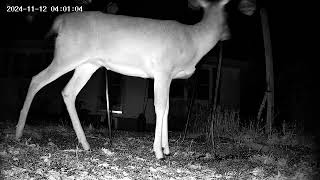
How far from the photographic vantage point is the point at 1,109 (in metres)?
18.6

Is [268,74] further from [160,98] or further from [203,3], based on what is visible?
[160,98]

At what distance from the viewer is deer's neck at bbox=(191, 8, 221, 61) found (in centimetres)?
568

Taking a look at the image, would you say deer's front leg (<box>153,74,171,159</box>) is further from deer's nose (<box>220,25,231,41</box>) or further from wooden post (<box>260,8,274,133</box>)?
wooden post (<box>260,8,274,133</box>)

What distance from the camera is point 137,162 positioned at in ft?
16.3

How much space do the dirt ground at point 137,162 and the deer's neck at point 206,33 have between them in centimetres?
156

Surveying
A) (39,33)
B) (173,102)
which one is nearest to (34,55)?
(39,33)

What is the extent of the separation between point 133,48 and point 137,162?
1532mm

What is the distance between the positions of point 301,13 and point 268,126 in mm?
7643

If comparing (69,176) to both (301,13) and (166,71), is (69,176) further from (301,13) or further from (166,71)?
(301,13)

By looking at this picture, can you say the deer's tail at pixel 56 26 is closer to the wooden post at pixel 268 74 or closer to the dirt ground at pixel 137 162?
the dirt ground at pixel 137 162

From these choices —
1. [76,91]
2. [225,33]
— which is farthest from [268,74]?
[76,91]

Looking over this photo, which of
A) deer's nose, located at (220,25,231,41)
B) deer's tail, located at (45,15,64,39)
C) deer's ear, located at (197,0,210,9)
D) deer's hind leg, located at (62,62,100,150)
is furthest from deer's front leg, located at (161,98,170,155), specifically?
deer's tail, located at (45,15,64,39)

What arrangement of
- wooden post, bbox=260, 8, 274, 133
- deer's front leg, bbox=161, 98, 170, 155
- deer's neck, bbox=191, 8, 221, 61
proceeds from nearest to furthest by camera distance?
deer's front leg, bbox=161, 98, 170, 155, deer's neck, bbox=191, 8, 221, 61, wooden post, bbox=260, 8, 274, 133

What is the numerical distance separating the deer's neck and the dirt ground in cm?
156
